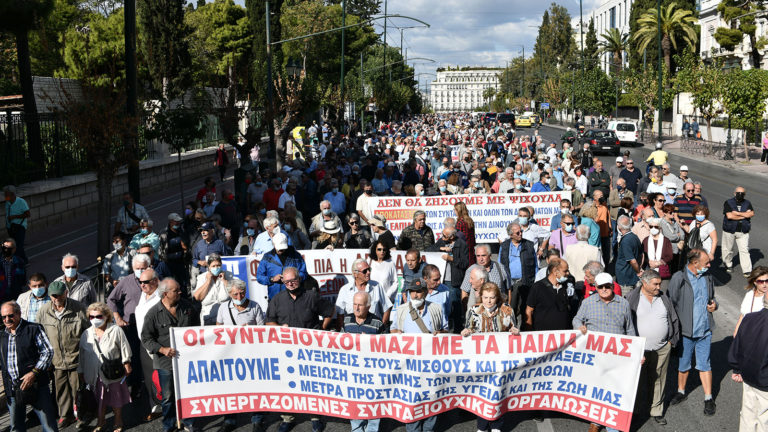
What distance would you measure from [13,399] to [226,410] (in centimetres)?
183

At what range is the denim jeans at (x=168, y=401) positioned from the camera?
269 inches

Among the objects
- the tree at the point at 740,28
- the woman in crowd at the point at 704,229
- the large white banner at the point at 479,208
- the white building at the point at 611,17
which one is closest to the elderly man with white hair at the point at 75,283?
the large white banner at the point at 479,208

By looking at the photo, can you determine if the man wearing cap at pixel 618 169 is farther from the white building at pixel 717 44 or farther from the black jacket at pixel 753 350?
the white building at pixel 717 44

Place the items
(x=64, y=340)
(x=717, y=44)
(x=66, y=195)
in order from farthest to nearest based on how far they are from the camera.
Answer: (x=717, y=44), (x=66, y=195), (x=64, y=340)

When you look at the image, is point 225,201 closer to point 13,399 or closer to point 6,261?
point 6,261

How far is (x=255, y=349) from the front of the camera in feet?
22.1

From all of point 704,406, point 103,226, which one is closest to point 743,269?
point 704,406

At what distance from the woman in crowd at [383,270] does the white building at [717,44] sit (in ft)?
160

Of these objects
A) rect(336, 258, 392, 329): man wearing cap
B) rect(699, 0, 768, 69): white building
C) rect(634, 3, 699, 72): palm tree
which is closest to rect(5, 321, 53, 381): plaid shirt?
rect(336, 258, 392, 329): man wearing cap

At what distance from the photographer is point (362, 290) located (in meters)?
7.48

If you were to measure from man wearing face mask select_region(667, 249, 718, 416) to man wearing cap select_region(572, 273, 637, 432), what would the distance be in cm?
86

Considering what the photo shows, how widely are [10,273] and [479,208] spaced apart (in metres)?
8.20

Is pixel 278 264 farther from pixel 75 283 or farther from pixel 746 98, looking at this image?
pixel 746 98

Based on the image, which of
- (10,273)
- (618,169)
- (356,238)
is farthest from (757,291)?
(618,169)
